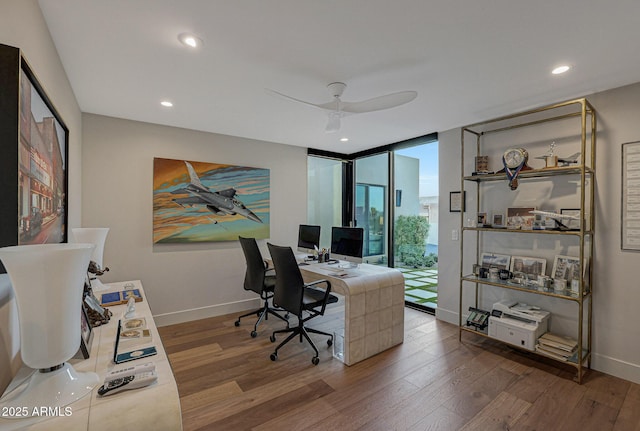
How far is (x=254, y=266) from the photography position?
3424 millimetres

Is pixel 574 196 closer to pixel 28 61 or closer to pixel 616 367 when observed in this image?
pixel 616 367

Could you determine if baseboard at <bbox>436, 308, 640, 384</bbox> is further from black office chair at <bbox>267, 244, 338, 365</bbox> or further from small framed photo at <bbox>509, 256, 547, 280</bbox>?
black office chair at <bbox>267, 244, 338, 365</bbox>

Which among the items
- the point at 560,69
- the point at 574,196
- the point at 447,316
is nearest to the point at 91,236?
the point at 560,69

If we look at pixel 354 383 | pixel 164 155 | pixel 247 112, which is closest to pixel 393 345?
pixel 354 383

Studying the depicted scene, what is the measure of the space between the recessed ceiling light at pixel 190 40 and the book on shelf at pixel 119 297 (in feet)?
5.88

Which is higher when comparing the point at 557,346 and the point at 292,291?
the point at 292,291

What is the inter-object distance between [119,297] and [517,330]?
3406 millimetres

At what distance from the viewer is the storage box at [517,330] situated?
8.86 ft

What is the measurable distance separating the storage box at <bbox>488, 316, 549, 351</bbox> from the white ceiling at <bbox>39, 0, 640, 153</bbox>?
2082 millimetres

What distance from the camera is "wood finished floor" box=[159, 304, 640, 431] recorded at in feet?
6.48

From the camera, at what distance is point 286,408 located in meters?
2.10

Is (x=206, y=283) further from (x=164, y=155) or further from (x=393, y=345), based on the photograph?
(x=393, y=345)

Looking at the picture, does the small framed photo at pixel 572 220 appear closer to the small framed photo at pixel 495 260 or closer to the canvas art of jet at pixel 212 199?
the small framed photo at pixel 495 260

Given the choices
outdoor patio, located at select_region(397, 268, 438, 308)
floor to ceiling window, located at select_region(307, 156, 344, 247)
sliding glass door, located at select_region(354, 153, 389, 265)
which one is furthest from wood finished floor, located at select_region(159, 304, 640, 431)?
floor to ceiling window, located at select_region(307, 156, 344, 247)
